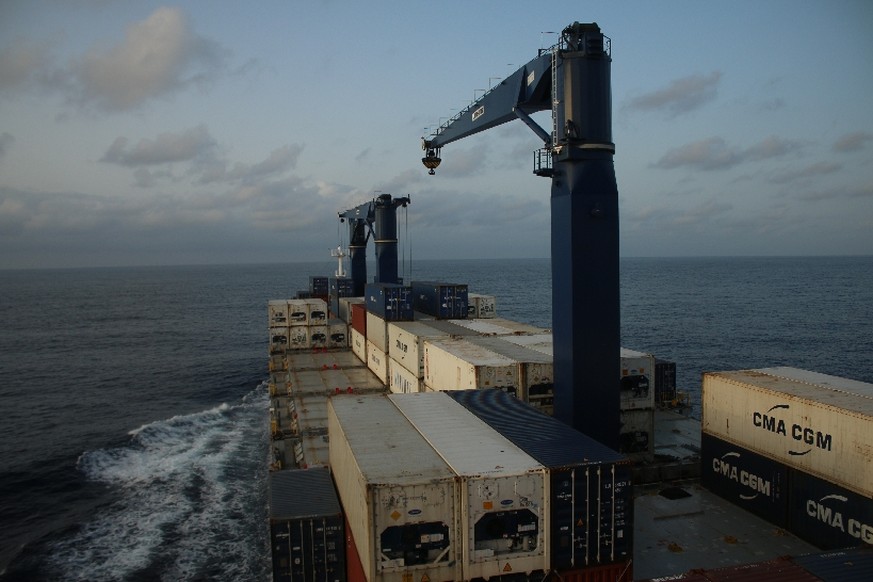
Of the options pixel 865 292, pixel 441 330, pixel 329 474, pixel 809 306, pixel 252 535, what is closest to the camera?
pixel 329 474

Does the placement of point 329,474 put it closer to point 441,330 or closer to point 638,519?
point 638,519

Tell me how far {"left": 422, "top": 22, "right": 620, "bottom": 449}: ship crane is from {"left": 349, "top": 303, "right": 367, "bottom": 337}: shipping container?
2707cm

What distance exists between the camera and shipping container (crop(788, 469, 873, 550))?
14.7m

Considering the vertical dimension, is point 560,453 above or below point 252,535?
above

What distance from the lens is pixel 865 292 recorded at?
12588cm

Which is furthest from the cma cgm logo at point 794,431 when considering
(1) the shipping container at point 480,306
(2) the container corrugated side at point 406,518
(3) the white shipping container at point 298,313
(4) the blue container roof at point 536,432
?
(3) the white shipping container at point 298,313

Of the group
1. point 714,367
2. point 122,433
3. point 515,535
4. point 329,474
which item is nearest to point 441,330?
point 329,474

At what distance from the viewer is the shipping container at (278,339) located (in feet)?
164

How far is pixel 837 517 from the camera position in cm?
1543

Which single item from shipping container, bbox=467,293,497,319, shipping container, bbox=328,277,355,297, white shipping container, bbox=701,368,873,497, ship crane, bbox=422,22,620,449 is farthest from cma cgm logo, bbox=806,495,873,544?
shipping container, bbox=328,277,355,297

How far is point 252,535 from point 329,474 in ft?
36.6

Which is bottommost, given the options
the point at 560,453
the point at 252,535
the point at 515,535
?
the point at 252,535

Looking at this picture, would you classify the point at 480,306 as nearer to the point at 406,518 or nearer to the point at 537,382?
the point at 537,382

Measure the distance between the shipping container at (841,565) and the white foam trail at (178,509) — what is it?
19926 mm
